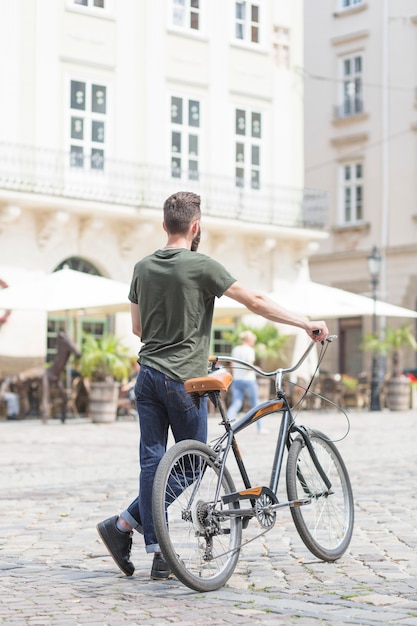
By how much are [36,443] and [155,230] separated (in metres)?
12.1

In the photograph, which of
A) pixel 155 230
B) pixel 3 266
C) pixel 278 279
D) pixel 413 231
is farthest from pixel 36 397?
pixel 413 231

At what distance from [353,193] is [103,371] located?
19.9 metres

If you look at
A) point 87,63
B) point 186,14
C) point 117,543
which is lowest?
point 117,543

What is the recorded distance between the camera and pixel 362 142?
40.1 metres

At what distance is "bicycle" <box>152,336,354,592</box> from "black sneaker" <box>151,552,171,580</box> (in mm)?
300

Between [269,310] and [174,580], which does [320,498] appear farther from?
[269,310]

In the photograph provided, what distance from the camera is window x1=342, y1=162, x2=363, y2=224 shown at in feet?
132

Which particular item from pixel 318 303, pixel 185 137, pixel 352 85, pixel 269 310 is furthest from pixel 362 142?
pixel 269 310

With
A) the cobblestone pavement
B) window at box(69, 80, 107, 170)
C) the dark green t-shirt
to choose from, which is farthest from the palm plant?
the dark green t-shirt

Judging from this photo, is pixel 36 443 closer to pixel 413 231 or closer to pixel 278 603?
pixel 278 603

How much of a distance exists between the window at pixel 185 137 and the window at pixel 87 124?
6.48ft

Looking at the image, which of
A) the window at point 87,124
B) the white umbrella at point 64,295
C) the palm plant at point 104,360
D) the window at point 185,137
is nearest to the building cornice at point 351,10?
the window at point 185,137

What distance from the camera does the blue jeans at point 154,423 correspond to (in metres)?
6.10

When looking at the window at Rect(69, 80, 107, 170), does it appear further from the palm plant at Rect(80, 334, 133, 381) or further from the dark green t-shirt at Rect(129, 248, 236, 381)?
the dark green t-shirt at Rect(129, 248, 236, 381)
